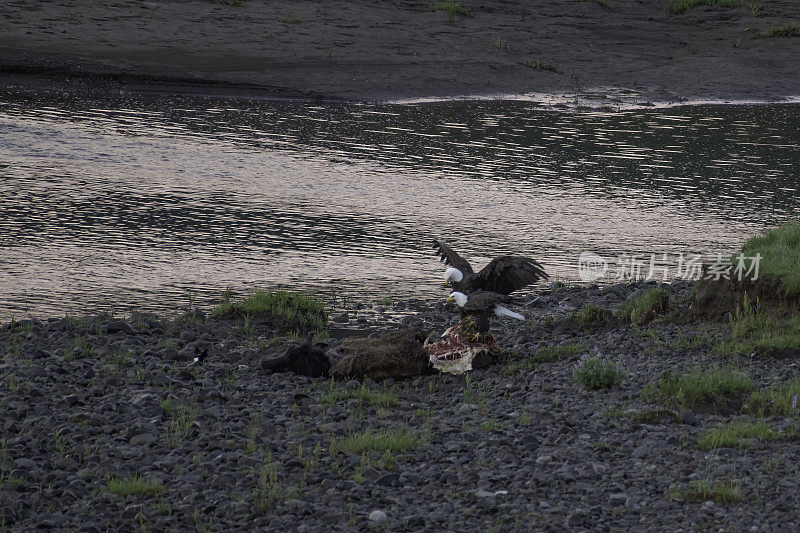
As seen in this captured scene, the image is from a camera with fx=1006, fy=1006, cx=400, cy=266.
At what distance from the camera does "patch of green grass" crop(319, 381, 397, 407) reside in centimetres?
1008

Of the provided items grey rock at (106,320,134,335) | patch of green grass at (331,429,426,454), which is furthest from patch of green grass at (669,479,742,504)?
grey rock at (106,320,134,335)

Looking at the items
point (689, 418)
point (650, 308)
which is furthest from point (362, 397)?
point (650, 308)

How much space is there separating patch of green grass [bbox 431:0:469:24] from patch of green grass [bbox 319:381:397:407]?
98.9 feet

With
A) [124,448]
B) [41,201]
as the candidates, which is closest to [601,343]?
[124,448]

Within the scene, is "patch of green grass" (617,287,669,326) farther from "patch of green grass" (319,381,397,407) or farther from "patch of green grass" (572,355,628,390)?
"patch of green grass" (319,381,397,407)

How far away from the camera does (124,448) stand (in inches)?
340

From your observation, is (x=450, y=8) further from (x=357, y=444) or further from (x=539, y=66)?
(x=357, y=444)

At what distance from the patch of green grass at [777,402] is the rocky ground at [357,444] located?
210mm

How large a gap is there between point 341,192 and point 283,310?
25.5ft

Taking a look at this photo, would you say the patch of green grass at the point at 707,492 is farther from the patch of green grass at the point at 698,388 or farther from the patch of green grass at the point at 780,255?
the patch of green grass at the point at 780,255

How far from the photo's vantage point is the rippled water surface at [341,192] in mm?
15477

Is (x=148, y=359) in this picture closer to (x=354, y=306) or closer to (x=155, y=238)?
(x=354, y=306)

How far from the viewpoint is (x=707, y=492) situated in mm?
7363

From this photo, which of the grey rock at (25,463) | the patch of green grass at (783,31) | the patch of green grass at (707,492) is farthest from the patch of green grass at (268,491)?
the patch of green grass at (783,31)
